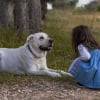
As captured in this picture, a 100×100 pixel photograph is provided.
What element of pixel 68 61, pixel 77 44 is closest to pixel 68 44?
pixel 68 61

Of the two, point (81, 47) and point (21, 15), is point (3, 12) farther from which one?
point (81, 47)

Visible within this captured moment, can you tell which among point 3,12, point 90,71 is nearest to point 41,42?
point 90,71

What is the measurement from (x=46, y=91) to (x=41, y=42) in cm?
144

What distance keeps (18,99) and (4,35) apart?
4927 mm

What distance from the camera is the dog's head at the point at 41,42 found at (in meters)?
8.21

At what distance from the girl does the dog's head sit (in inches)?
36.1

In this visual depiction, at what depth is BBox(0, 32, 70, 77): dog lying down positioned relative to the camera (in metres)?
8.26

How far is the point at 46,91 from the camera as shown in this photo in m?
7.08

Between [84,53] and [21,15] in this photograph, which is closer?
[84,53]

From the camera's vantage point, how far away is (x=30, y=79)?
7.83 m

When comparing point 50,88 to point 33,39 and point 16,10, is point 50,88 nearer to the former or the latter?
point 33,39

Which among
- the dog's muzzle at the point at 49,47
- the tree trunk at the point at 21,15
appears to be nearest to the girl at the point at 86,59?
the dog's muzzle at the point at 49,47

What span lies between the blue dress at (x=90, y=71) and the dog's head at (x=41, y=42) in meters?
1.03

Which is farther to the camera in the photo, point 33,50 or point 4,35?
point 4,35
